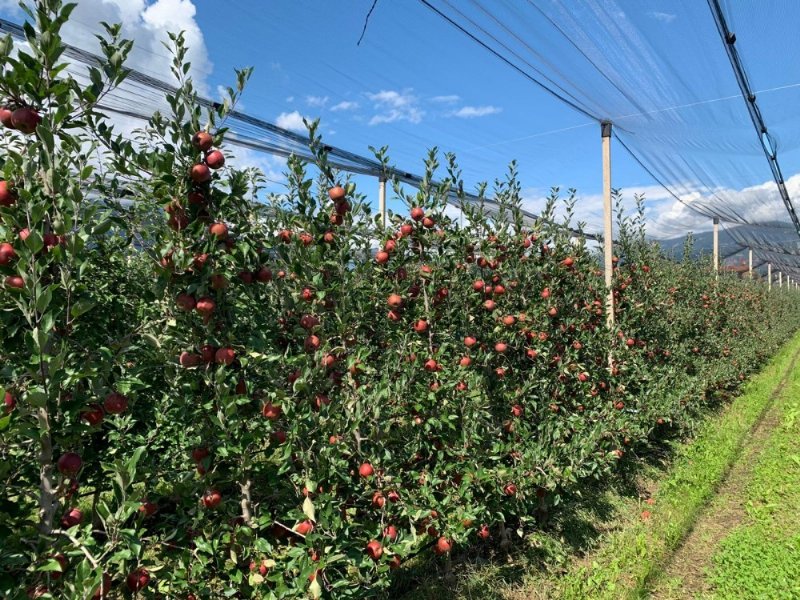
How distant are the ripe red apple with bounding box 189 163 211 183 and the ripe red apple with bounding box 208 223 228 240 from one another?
15cm

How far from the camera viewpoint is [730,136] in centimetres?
775

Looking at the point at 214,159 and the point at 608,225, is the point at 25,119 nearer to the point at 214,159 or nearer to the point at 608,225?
the point at 214,159

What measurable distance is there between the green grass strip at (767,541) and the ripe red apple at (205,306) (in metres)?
3.43

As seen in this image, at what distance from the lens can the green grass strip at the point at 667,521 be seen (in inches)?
126

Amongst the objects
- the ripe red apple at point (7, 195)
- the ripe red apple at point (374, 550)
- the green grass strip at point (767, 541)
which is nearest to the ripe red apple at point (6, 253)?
the ripe red apple at point (7, 195)

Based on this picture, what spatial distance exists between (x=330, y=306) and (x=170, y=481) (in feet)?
3.14

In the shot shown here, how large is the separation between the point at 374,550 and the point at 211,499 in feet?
2.57

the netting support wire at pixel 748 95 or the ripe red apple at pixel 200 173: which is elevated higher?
the netting support wire at pixel 748 95

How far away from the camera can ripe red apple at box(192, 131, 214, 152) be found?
5.68 feet

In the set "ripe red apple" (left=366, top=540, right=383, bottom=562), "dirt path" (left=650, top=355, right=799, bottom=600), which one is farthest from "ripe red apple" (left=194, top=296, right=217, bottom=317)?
"dirt path" (left=650, top=355, right=799, bottom=600)

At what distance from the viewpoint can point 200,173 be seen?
68.0 inches

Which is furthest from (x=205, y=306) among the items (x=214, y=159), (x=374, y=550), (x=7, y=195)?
(x=374, y=550)

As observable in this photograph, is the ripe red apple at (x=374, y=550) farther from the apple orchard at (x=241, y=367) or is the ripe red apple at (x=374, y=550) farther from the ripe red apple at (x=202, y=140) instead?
the ripe red apple at (x=202, y=140)

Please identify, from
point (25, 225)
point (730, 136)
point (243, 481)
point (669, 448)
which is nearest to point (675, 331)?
point (669, 448)
